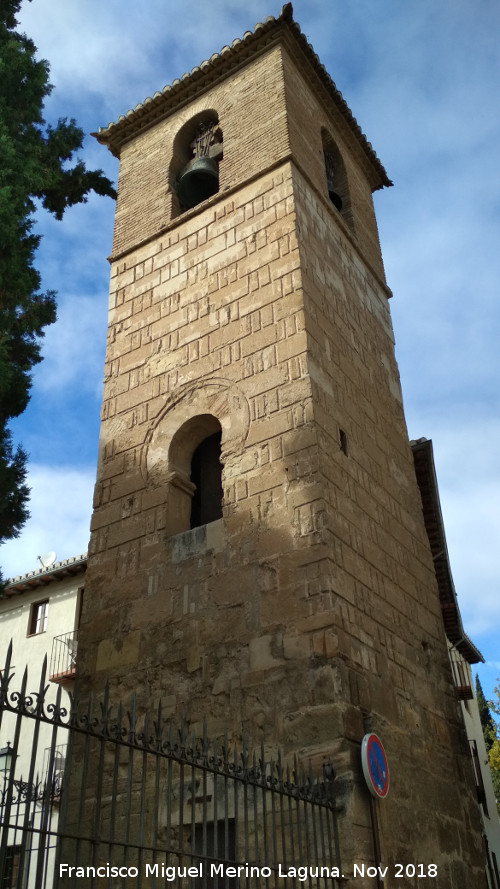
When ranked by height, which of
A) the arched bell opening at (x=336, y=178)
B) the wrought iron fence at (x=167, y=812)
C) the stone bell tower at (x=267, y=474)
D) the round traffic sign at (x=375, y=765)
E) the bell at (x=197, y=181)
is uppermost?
the arched bell opening at (x=336, y=178)

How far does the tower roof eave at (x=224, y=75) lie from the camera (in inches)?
384

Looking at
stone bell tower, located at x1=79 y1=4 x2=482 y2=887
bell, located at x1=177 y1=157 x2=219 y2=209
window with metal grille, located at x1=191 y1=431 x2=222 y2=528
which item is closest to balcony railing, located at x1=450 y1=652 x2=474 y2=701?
stone bell tower, located at x1=79 y1=4 x2=482 y2=887

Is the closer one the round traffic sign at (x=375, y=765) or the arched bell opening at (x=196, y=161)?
the round traffic sign at (x=375, y=765)

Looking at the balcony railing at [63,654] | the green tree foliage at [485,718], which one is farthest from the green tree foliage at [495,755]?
the balcony railing at [63,654]

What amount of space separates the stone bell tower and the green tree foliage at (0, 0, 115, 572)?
176 cm

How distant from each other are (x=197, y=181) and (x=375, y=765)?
741cm

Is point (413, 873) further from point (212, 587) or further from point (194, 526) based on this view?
point (194, 526)

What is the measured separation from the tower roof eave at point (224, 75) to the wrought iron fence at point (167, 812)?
25.4ft

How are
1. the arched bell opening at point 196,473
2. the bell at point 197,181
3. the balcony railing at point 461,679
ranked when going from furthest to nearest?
the balcony railing at point 461,679, the bell at point 197,181, the arched bell opening at point 196,473

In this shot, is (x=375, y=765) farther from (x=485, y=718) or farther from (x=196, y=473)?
(x=485, y=718)

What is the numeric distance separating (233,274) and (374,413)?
2.09 metres

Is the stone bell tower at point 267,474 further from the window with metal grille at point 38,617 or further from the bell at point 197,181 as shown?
the window with metal grille at point 38,617

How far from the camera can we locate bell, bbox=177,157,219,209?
9.70 meters

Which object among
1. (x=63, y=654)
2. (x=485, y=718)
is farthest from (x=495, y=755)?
(x=63, y=654)
